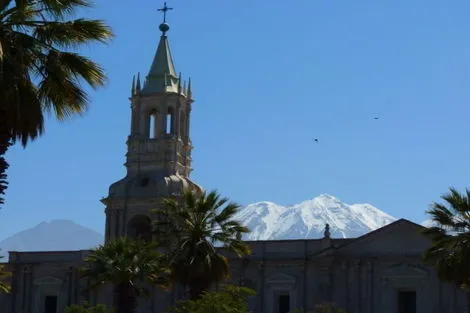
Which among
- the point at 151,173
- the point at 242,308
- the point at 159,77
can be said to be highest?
the point at 159,77

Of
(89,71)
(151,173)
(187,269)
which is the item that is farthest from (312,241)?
(89,71)

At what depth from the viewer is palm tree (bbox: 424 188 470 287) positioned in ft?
111

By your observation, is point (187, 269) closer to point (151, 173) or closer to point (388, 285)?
point (388, 285)

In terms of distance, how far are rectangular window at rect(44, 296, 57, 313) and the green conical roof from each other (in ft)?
41.1

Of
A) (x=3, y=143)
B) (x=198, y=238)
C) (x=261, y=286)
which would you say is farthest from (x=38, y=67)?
(x=261, y=286)

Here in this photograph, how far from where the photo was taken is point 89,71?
20.5 metres

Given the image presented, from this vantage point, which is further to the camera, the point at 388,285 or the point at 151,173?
the point at 151,173

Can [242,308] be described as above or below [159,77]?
below

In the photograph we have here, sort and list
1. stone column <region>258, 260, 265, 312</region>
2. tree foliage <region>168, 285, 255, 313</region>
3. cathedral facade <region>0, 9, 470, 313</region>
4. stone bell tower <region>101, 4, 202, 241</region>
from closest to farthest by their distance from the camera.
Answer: tree foliage <region>168, 285, 255, 313</region>
cathedral facade <region>0, 9, 470, 313</region>
stone column <region>258, 260, 265, 312</region>
stone bell tower <region>101, 4, 202, 241</region>

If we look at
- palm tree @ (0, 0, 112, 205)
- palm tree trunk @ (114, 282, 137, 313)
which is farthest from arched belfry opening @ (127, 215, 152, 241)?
palm tree @ (0, 0, 112, 205)

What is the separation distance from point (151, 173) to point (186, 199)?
53.6ft

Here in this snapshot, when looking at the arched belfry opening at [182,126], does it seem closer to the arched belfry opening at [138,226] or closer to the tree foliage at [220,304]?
the arched belfry opening at [138,226]

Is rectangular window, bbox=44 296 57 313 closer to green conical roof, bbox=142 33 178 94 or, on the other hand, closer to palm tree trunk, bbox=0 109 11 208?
green conical roof, bbox=142 33 178 94

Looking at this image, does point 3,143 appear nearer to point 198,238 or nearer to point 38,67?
point 38,67
